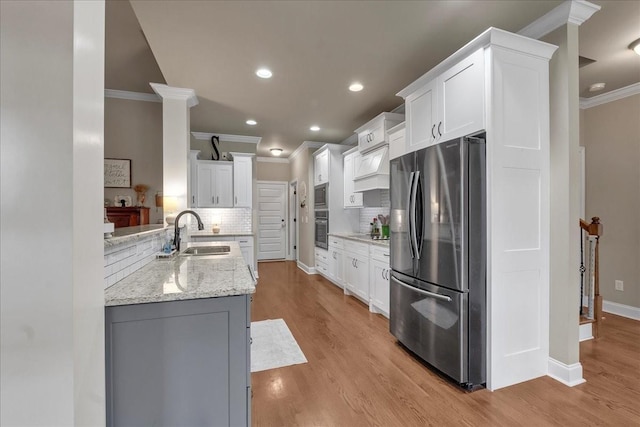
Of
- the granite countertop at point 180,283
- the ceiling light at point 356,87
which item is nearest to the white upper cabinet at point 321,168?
the ceiling light at point 356,87

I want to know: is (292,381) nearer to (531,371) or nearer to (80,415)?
(80,415)

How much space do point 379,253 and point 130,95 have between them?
13.0 feet

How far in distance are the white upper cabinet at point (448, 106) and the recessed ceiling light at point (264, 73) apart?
145cm

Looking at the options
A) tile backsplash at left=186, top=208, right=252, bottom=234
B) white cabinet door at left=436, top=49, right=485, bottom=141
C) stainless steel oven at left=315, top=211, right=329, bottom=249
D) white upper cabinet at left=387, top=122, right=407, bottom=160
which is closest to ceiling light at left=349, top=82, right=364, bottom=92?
white upper cabinet at left=387, top=122, right=407, bottom=160

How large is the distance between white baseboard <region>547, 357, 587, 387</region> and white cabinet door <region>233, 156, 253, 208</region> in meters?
4.54

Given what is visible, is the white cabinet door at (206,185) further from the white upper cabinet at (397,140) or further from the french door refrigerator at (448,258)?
the french door refrigerator at (448,258)

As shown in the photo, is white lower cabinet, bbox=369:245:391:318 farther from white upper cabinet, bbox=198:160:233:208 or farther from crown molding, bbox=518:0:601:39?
white upper cabinet, bbox=198:160:233:208

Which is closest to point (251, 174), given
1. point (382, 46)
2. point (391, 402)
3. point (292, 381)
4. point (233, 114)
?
point (233, 114)

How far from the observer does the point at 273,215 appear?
7520 millimetres

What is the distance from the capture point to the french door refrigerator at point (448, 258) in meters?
1.95

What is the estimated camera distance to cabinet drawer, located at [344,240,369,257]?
3.76 metres

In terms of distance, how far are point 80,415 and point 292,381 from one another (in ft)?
5.29

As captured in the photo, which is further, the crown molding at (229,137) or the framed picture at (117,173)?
the crown molding at (229,137)

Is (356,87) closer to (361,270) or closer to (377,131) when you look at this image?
(377,131)
